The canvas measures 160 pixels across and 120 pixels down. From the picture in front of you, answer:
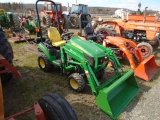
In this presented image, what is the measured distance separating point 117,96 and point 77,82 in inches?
32.3

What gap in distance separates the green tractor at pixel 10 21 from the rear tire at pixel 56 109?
882 cm

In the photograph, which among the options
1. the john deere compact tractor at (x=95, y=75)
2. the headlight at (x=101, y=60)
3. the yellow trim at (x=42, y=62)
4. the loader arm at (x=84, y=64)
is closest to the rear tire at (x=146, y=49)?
the john deere compact tractor at (x=95, y=75)

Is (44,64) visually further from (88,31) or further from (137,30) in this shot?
(137,30)

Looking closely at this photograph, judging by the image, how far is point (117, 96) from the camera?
3188mm

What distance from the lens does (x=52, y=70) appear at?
4547mm

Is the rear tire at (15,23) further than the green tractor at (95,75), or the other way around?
the rear tire at (15,23)

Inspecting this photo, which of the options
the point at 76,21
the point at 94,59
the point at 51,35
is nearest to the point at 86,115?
the point at 94,59

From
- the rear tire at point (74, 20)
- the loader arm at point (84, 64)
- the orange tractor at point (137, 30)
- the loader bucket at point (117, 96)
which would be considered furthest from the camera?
the rear tire at point (74, 20)

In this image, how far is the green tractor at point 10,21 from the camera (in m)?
9.78

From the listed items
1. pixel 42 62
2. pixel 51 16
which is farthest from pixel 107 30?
pixel 51 16

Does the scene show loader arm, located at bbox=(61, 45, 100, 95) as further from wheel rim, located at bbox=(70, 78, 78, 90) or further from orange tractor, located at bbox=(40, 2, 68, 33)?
orange tractor, located at bbox=(40, 2, 68, 33)

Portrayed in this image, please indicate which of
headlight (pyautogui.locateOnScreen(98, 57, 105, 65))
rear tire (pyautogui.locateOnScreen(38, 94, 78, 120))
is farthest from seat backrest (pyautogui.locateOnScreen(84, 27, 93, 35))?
rear tire (pyautogui.locateOnScreen(38, 94, 78, 120))

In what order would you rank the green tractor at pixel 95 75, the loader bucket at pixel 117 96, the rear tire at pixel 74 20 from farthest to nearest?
the rear tire at pixel 74 20, the green tractor at pixel 95 75, the loader bucket at pixel 117 96

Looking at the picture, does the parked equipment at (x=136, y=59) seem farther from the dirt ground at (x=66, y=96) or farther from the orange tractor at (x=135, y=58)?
the dirt ground at (x=66, y=96)
